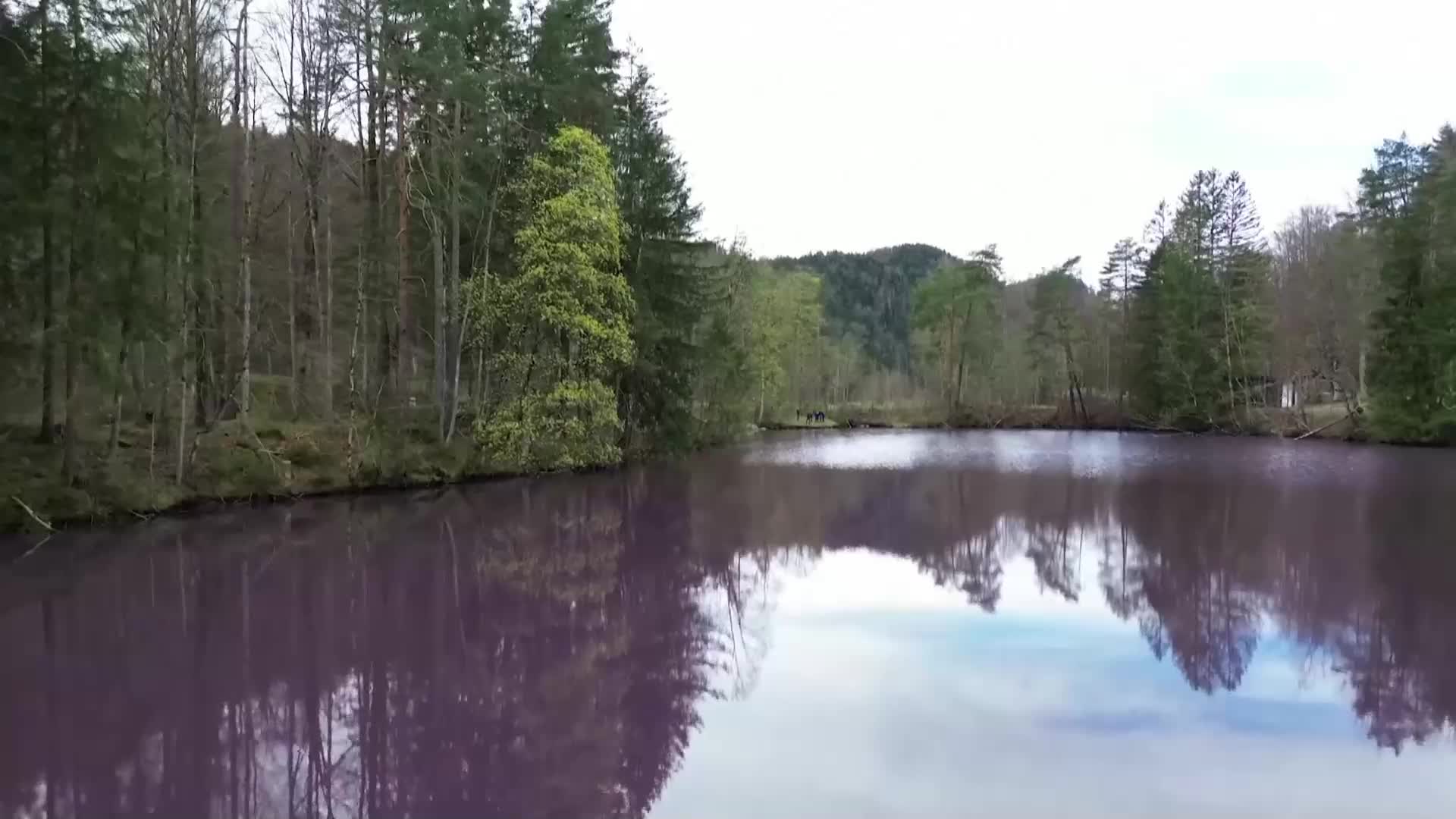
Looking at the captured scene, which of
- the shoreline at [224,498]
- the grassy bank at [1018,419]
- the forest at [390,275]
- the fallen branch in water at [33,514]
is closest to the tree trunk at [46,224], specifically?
the forest at [390,275]

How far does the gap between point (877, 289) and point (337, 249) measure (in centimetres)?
8893

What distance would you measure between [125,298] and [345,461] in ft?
17.4

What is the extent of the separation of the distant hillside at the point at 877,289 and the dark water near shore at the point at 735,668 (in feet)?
245

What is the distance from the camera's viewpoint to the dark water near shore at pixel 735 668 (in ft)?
16.4

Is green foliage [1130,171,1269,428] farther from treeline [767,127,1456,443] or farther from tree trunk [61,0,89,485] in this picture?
tree trunk [61,0,89,485]

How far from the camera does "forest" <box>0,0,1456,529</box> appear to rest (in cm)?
1412

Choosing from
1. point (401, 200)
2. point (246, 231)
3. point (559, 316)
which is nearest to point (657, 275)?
point (559, 316)

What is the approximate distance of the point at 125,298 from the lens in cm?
1439

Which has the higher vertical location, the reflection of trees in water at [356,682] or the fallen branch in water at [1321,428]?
the fallen branch in water at [1321,428]

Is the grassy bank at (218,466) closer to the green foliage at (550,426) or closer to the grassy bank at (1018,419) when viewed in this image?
the green foliage at (550,426)

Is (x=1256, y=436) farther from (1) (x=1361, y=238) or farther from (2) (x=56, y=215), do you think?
(2) (x=56, y=215)

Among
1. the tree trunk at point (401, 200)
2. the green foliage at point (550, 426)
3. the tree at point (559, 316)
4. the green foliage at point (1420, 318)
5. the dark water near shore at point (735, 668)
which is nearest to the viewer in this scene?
the dark water near shore at point (735, 668)

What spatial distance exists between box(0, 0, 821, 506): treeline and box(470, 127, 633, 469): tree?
77 millimetres

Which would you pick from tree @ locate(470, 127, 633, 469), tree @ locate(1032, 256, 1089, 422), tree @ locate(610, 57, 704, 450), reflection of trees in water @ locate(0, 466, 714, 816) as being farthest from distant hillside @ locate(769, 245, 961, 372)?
reflection of trees in water @ locate(0, 466, 714, 816)
